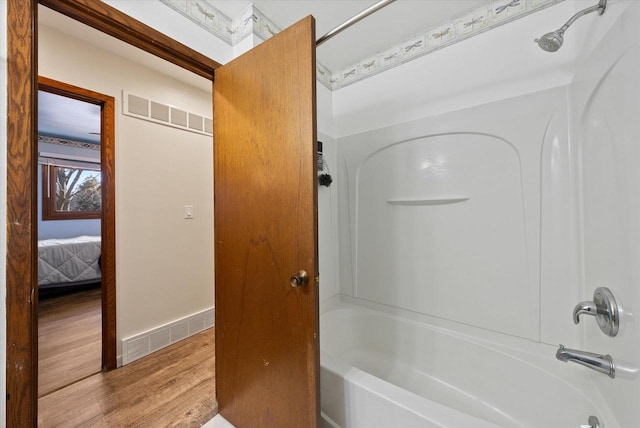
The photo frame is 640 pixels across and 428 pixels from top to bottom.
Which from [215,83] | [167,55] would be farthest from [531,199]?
[167,55]

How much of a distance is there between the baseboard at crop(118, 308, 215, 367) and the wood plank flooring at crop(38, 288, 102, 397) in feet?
0.65

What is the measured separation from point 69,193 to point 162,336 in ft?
14.1

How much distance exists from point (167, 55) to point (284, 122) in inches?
30.6

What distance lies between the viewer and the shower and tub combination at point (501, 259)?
870mm

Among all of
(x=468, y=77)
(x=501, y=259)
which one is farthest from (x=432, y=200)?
(x=468, y=77)

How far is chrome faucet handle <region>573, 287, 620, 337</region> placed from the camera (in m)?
0.85

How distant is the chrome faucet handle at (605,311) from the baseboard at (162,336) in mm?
2613

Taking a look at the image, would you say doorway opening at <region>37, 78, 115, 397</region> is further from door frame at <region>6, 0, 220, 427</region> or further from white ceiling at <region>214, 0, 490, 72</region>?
white ceiling at <region>214, 0, 490, 72</region>

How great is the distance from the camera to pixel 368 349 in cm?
186

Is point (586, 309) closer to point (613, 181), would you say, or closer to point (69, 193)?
point (613, 181)

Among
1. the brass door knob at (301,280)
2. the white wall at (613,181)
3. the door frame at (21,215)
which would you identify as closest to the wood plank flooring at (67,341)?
the door frame at (21,215)

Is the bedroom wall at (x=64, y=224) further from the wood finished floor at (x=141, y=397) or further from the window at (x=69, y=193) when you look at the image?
the wood finished floor at (x=141, y=397)

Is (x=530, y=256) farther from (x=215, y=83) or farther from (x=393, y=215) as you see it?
(x=215, y=83)

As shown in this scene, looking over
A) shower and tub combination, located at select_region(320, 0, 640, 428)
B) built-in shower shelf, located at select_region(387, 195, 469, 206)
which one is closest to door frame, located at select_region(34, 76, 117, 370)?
shower and tub combination, located at select_region(320, 0, 640, 428)
